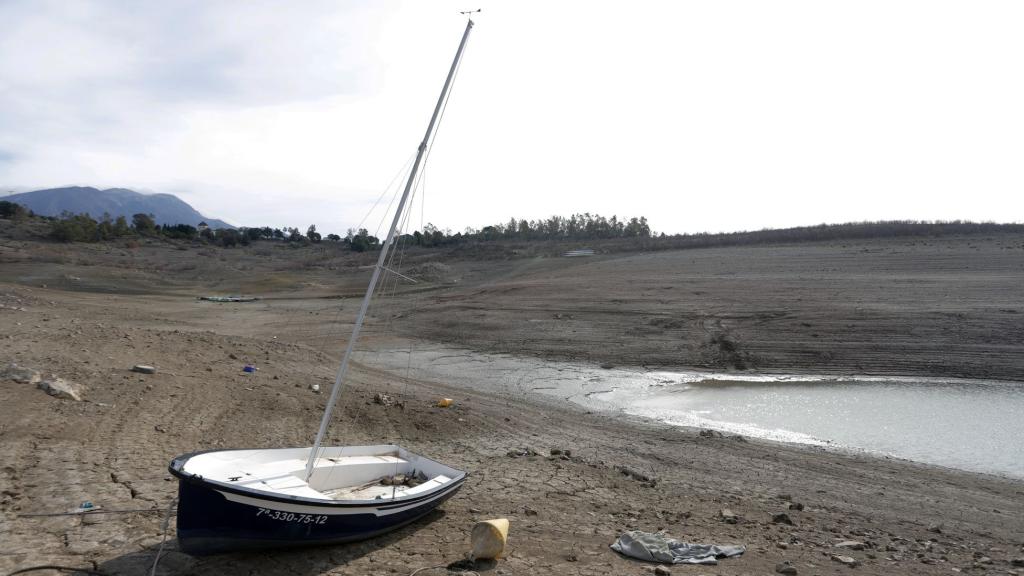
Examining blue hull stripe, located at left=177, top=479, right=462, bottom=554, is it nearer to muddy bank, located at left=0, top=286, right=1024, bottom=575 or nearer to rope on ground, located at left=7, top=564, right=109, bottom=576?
muddy bank, located at left=0, top=286, right=1024, bottom=575

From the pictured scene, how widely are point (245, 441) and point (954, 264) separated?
104ft

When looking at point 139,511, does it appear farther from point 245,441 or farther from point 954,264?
point 954,264

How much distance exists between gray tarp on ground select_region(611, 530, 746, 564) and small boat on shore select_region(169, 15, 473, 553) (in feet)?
7.10

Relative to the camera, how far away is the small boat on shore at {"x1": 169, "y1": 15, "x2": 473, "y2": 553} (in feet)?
20.1

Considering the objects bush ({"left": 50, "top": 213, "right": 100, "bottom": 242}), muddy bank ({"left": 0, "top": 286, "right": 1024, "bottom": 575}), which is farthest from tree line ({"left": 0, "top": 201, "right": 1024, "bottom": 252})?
muddy bank ({"left": 0, "top": 286, "right": 1024, "bottom": 575})

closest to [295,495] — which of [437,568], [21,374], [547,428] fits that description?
[437,568]

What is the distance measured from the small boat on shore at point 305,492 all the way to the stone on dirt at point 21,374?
6007 millimetres

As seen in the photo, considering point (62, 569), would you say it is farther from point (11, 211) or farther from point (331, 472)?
point (11, 211)

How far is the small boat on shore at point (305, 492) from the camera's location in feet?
20.1

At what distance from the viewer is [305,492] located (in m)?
6.75

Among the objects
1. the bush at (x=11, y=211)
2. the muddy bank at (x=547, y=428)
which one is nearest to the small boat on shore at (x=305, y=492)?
the muddy bank at (x=547, y=428)

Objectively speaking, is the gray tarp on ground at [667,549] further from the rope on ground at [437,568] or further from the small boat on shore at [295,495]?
the small boat on shore at [295,495]

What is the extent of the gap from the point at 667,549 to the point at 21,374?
10.7 m

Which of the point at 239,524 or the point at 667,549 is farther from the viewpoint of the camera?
the point at 667,549
